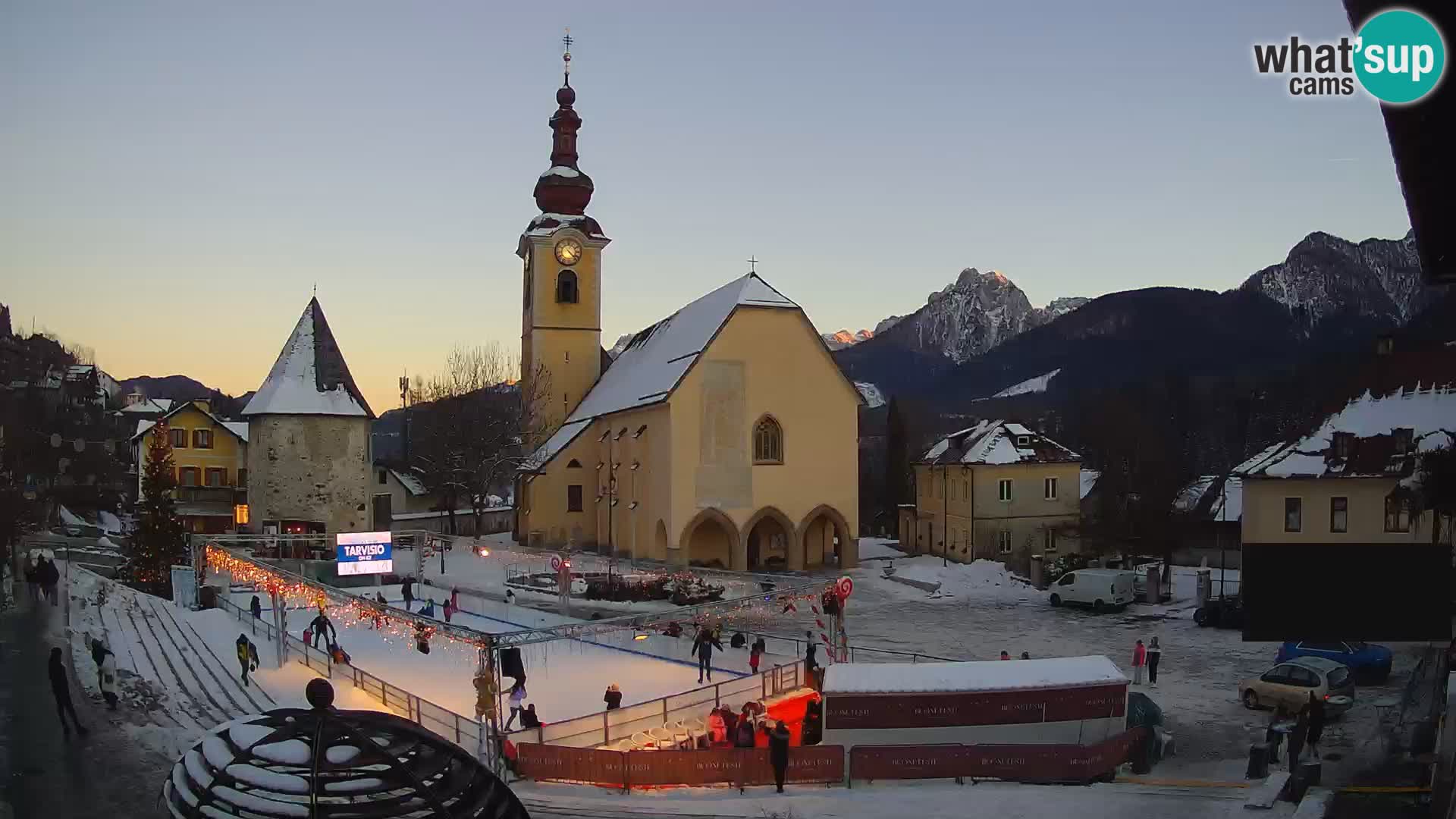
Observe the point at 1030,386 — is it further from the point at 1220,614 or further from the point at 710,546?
the point at 1220,614

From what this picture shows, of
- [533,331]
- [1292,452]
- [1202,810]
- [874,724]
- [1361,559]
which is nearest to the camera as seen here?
[1361,559]

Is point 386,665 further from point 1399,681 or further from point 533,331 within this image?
point 533,331

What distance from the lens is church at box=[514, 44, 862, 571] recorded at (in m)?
41.4

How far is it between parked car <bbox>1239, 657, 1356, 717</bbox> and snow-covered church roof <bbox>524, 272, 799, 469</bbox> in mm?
24904

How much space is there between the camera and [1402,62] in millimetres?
2529

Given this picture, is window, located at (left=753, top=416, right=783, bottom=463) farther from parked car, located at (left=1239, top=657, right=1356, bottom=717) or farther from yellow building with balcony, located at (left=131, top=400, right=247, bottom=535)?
yellow building with balcony, located at (left=131, top=400, right=247, bottom=535)

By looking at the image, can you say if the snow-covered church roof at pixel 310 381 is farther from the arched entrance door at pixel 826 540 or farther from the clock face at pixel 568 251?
the arched entrance door at pixel 826 540

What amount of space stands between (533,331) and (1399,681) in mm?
44206

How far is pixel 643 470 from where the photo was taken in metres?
44.1

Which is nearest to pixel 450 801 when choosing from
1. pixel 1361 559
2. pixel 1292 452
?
pixel 1361 559

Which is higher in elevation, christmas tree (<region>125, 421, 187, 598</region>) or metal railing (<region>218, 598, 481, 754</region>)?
christmas tree (<region>125, 421, 187, 598</region>)

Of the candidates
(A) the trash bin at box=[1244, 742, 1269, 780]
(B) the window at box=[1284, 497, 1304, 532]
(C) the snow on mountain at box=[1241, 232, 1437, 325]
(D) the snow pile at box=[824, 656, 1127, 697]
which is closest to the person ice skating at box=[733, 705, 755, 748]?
(D) the snow pile at box=[824, 656, 1127, 697]

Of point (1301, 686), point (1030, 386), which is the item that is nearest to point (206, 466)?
point (1301, 686)

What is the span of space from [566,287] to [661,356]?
1158 cm
